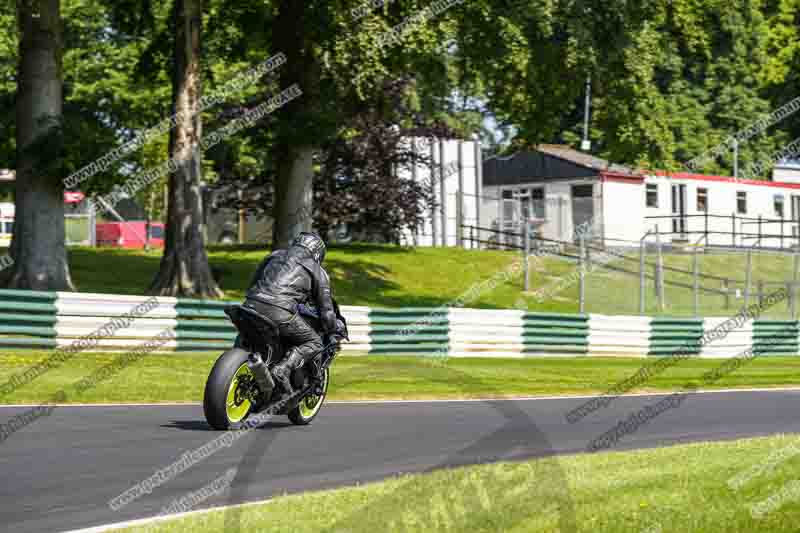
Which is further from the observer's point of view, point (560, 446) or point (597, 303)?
point (597, 303)

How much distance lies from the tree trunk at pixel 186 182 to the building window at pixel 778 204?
112ft

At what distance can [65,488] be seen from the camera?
803cm

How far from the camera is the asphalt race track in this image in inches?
308

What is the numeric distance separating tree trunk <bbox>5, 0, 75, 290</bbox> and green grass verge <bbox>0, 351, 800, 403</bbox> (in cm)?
512

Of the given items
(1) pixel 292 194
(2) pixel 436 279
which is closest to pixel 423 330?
(1) pixel 292 194

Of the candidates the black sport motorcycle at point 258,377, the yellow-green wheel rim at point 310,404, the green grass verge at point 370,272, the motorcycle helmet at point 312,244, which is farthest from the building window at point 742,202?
the motorcycle helmet at point 312,244

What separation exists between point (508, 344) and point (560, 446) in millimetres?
14795

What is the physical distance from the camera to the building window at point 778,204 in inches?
2153

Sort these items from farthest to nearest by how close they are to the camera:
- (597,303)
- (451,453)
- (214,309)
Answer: (597,303) → (214,309) → (451,453)

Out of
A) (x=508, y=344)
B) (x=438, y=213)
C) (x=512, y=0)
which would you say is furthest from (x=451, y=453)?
(x=438, y=213)

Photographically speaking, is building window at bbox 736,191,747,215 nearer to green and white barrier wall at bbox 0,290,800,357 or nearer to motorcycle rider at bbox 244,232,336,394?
green and white barrier wall at bbox 0,290,800,357

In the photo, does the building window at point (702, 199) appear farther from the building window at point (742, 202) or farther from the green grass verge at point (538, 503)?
the green grass verge at point (538, 503)

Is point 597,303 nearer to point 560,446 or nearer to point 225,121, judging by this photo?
point 225,121

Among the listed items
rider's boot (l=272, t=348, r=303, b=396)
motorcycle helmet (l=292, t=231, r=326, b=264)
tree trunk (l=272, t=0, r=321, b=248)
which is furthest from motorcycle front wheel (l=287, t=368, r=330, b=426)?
tree trunk (l=272, t=0, r=321, b=248)
